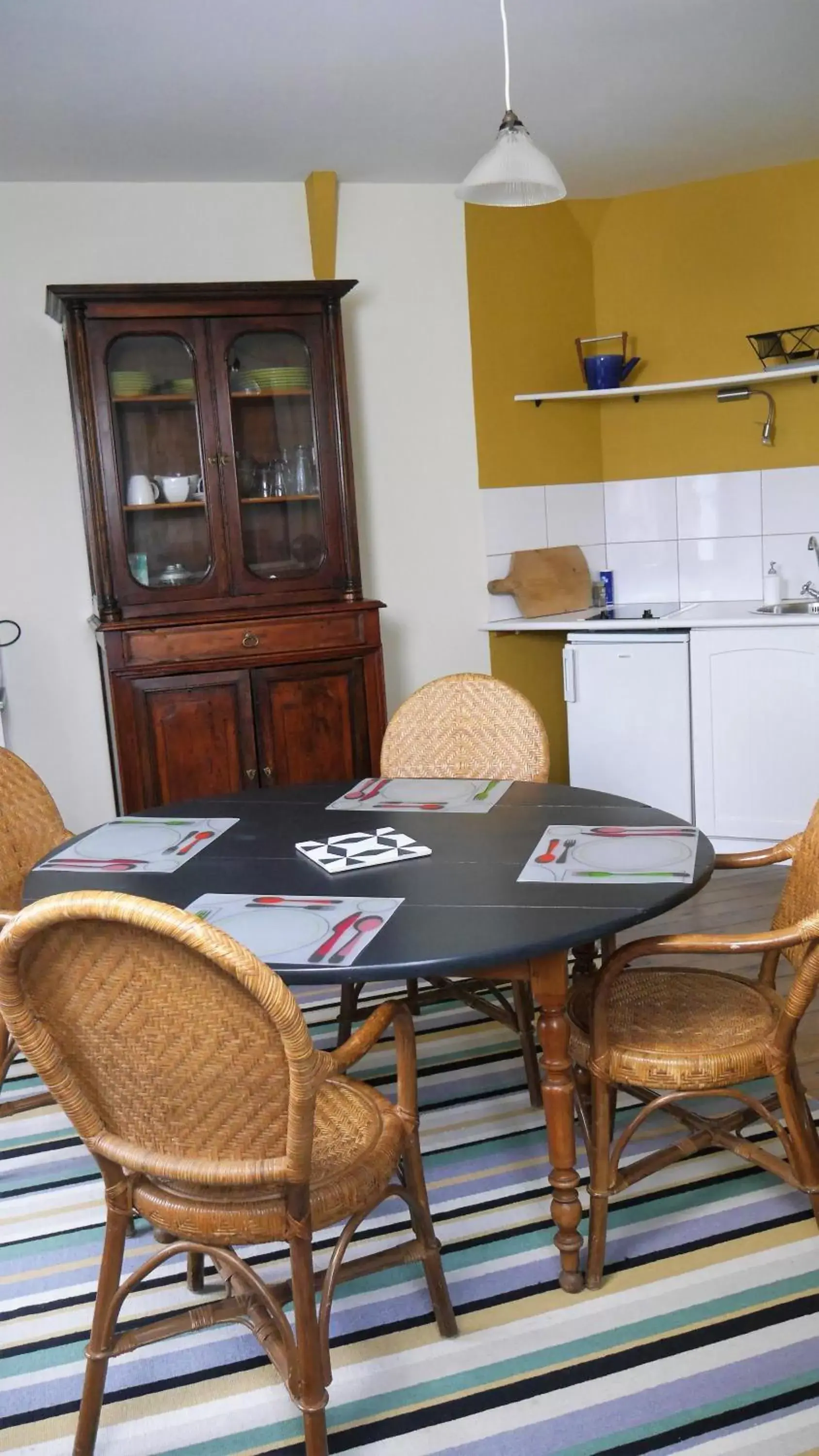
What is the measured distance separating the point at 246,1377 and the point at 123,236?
3.38 m

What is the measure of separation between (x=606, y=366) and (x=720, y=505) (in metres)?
0.66

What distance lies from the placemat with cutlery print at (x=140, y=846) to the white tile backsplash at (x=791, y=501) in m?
2.70

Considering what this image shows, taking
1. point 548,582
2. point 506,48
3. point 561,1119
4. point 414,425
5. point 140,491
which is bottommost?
point 561,1119

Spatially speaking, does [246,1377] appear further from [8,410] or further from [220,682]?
[8,410]

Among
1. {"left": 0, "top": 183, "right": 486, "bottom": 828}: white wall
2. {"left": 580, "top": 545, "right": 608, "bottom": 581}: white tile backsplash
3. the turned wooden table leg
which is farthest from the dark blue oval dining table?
{"left": 580, "top": 545, "right": 608, "bottom": 581}: white tile backsplash

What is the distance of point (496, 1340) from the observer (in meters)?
1.82

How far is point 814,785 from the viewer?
384 centimetres

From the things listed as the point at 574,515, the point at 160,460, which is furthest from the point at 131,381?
the point at 574,515

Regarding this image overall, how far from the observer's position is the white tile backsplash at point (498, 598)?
4.45 metres

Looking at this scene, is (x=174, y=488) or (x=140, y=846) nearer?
(x=140, y=846)

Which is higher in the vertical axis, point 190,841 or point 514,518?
point 514,518

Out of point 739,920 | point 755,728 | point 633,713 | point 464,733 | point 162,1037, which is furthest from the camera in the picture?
point 633,713

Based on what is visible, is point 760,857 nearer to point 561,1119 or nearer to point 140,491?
point 561,1119

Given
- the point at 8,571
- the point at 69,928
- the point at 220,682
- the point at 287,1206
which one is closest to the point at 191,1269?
the point at 287,1206
